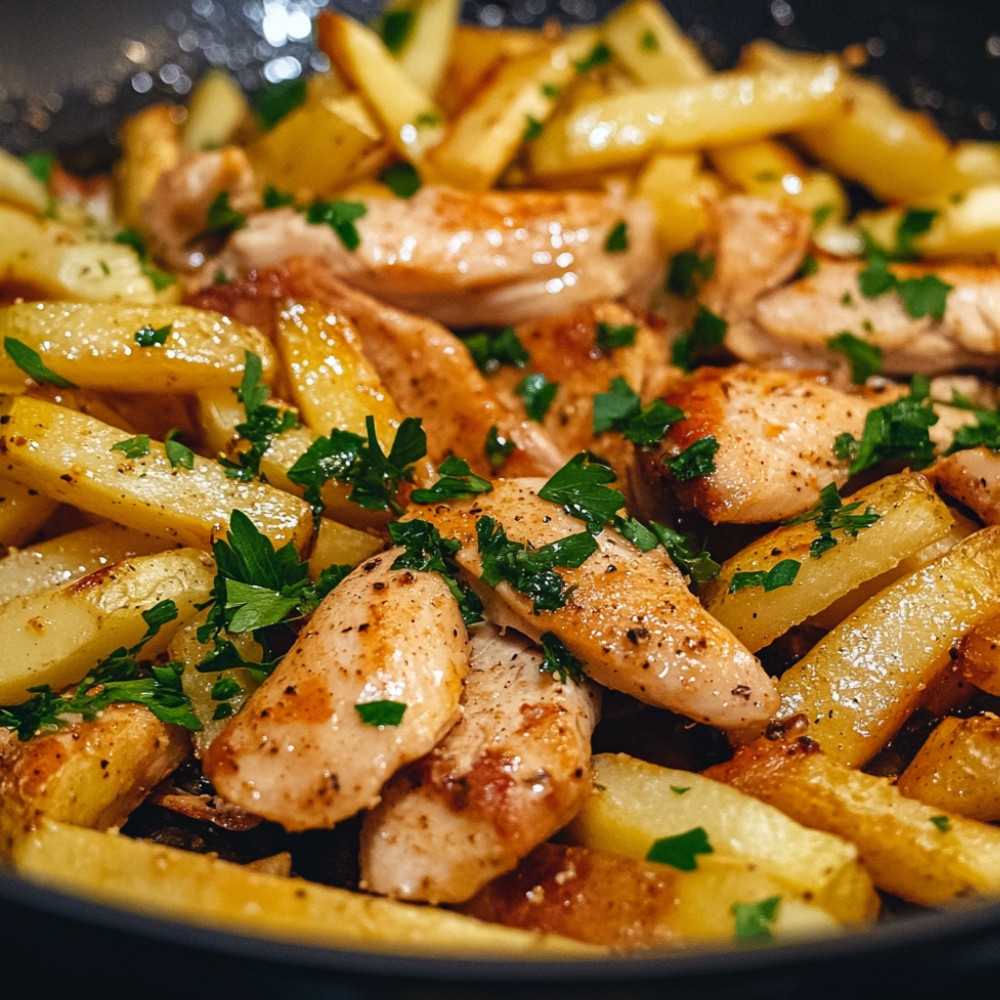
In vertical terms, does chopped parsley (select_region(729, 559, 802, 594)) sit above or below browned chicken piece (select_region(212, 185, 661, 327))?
below

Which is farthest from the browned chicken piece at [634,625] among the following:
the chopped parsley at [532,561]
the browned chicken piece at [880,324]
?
the browned chicken piece at [880,324]

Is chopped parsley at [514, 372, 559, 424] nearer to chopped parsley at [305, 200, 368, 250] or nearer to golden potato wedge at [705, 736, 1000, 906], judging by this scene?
chopped parsley at [305, 200, 368, 250]

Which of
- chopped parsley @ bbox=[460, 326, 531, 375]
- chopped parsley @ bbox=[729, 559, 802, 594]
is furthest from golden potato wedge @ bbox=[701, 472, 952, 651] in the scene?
chopped parsley @ bbox=[460, 326, 531, 375]

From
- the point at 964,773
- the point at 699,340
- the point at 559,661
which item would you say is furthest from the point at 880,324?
the point at 559,661

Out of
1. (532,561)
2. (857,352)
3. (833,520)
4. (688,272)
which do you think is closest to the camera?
(532,561)

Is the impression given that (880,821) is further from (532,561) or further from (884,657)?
(532,561)

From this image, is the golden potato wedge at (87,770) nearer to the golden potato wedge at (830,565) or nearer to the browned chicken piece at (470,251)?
the golden potato wedge at (830,565)
